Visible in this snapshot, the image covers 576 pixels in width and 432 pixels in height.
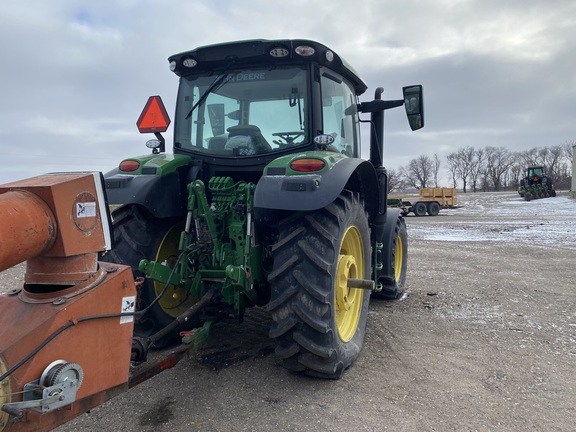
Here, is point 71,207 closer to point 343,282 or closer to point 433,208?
point 343,282

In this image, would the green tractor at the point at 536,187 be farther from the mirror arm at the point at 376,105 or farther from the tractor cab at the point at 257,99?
the tractor cab at the point at 257,99

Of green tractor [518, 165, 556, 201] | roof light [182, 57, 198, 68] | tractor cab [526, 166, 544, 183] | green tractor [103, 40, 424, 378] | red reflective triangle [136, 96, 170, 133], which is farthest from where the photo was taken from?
tractor cab [526, 166, 544, 183]

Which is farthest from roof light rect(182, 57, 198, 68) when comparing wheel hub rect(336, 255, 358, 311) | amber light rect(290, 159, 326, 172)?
wheel hub rect(336, 255, 358, 311)

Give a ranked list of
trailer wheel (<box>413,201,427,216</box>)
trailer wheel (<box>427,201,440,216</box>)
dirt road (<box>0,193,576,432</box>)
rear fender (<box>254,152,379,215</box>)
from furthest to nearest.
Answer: trailer wheel (<box>427,201,440,216</box>) < trailer wheel (<box>413,201,427,216</box>) < rear fender (<box>254,152,379,215</box>) < dirt road (<box>0,193,576,432</box>)

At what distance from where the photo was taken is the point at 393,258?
5.47 meters

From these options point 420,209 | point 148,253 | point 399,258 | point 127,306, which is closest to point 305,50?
point 148,253

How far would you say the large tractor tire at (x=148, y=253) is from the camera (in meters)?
3.45

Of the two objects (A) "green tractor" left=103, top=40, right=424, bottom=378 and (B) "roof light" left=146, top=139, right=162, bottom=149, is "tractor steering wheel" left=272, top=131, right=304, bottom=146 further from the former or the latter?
(B) "roof light" left=146, top=139, right=162, bottom=149

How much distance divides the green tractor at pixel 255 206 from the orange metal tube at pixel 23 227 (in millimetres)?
957

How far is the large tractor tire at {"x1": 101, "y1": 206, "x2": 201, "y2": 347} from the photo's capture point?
3.45 meters

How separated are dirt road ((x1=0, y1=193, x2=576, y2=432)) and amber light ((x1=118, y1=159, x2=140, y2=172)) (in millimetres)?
Result: 1600

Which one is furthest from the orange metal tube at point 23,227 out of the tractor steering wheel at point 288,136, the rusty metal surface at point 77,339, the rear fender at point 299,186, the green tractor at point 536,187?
the green tractor at point 536,187

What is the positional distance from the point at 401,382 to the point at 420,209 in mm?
23380

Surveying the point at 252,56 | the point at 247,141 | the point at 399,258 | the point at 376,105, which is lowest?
the point at 399,258
